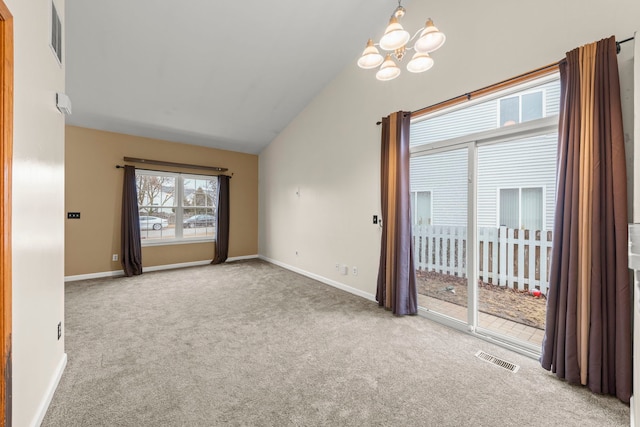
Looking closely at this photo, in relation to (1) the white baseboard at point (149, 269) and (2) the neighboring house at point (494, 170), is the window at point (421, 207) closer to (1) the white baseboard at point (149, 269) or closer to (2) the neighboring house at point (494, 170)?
(2) the neighboring house at point (494, 170)

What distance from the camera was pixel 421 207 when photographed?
3207mm

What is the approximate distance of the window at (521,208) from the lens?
2363mm

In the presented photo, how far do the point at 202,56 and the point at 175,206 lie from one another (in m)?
3.20

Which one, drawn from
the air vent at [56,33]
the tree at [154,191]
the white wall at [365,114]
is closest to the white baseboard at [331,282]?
the white wall at [365,114]

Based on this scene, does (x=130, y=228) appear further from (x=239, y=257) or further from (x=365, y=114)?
(x=365, y=114)

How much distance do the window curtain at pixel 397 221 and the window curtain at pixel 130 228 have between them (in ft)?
14.6

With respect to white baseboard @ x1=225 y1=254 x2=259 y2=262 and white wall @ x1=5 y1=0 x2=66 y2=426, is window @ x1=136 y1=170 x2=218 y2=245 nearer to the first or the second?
white baseboard @ x1=225 y1=254 x2=259 y2=262

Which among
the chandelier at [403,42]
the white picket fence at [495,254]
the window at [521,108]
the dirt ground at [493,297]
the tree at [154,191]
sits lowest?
the dirt ground at [493,297]

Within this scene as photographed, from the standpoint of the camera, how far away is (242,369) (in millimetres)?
2014

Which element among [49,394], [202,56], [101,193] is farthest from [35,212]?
[101,193]

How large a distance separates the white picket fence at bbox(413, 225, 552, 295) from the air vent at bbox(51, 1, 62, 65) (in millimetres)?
3578

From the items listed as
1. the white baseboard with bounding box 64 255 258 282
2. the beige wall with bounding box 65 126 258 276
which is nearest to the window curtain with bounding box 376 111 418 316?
the white baseboard with bounding box 64 255 258 282

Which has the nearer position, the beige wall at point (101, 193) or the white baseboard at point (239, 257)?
the beige wall at point (101, 193)

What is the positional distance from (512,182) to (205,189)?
5.62m
